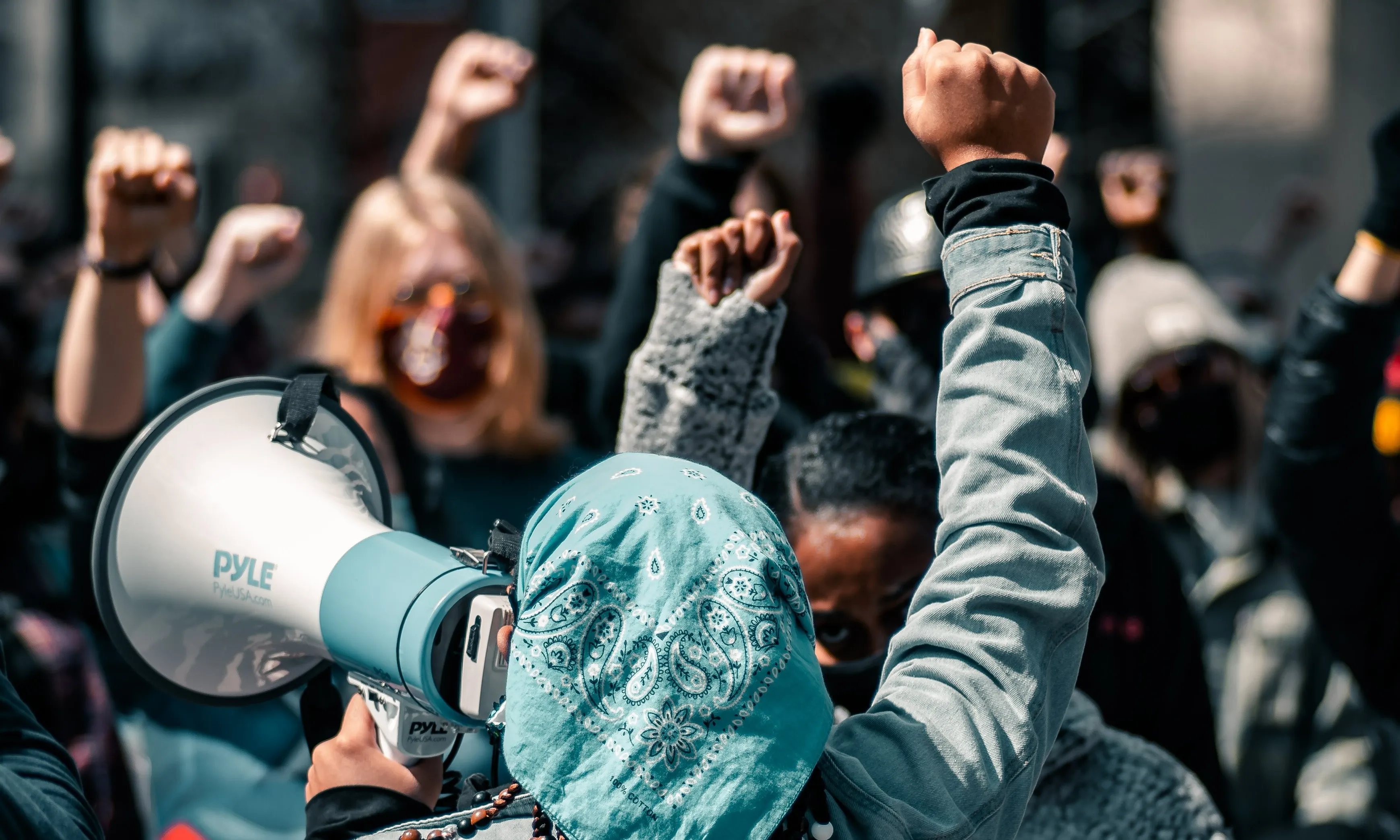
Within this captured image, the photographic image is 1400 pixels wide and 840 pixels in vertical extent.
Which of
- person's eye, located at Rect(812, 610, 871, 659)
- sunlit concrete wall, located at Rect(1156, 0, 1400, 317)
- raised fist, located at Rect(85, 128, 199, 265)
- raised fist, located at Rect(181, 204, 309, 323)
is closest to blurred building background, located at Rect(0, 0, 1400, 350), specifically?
sunlit concrete wall, located at Rect(1156, 0, 1400, 317)

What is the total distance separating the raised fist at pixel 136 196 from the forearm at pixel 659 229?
2.26 feet

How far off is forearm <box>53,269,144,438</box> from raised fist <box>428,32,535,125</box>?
133 cm

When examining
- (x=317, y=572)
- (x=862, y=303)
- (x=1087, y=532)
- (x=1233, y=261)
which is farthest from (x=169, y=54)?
(x=1087, y=532)

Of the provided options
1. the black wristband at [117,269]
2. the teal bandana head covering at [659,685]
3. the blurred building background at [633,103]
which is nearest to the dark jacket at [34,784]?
the teal bandana head covering at [659,685]

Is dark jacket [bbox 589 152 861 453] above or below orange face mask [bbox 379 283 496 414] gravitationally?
above

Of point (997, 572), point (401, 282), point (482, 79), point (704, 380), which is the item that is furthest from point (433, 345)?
point (997, 572)

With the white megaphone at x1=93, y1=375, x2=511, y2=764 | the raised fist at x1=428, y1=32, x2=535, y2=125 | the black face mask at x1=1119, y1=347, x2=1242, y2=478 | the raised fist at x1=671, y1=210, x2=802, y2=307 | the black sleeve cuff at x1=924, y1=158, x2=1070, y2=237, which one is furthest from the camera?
the black face mask at x1=1119, y1=347, x2=1242, y2=478

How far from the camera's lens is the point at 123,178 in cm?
208

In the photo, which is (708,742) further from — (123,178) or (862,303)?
(862,303)

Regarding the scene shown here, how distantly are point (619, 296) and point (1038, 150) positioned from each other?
107 cm

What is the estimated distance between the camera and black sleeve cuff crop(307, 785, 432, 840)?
1.24 metres

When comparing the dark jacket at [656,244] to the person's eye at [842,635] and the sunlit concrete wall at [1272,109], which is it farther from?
the sunlit concrete wall at [1272,109]

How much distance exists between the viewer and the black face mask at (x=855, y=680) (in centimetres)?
157

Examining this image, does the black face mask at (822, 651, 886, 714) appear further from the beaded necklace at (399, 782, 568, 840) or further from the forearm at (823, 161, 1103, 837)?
the beaded necklace at (399, 782, 568, 840)
